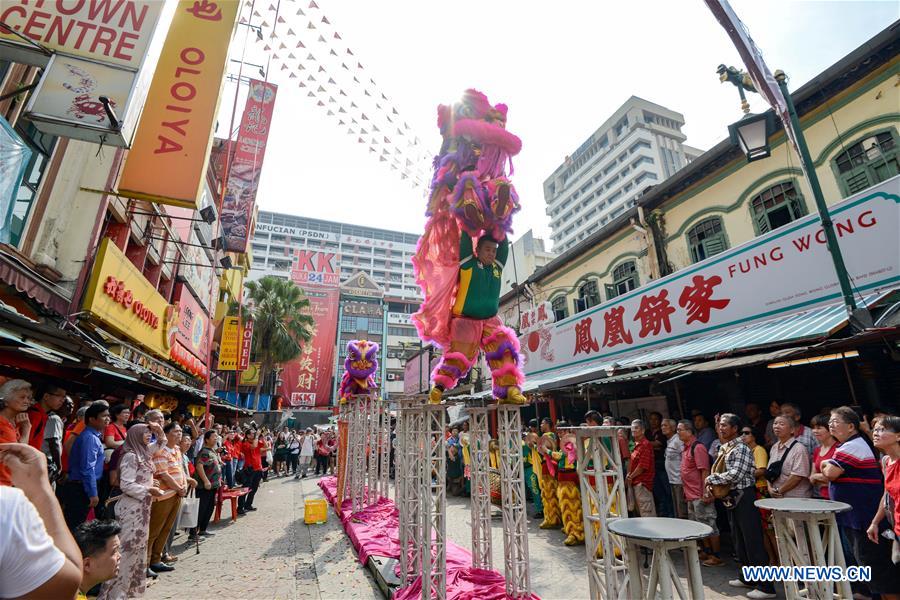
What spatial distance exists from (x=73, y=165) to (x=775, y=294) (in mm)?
13583

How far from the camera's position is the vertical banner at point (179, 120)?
7.91 metres

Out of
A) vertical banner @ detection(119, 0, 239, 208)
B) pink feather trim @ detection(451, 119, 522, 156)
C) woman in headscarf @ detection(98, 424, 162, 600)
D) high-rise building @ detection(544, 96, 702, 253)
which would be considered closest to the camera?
woman in headscarf @ detection(98, 424, 162, 600)

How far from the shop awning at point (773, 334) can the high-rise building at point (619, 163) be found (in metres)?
38.1

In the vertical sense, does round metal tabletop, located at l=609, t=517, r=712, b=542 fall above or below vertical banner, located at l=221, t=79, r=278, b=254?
below

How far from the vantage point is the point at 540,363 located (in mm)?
14266

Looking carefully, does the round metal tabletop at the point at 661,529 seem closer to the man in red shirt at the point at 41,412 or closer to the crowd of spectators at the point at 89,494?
the crowd of spectators at the point at 89,494

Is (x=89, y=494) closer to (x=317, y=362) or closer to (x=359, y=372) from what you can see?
(x=359, y=372)

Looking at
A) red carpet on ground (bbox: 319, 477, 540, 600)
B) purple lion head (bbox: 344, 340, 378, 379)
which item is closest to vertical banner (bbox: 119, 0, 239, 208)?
purple lion head (bbox: 344, 340, 378, 379)

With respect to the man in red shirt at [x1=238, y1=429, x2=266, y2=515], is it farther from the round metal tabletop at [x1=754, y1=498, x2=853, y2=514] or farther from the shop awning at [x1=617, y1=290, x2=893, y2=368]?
the round metal tabletop at [x1=754, y1=498, x2=853, y2=514]

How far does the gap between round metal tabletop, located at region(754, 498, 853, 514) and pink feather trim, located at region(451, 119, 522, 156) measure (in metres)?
3.91

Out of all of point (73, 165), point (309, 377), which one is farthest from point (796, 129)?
point (309, 377)

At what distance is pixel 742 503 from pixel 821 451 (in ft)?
3.18

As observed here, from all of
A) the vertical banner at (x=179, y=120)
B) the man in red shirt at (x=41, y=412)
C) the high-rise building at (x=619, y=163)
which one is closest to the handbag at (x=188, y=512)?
the man in red shirt at (x=41, y=412)

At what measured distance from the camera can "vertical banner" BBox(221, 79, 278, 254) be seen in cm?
1358
